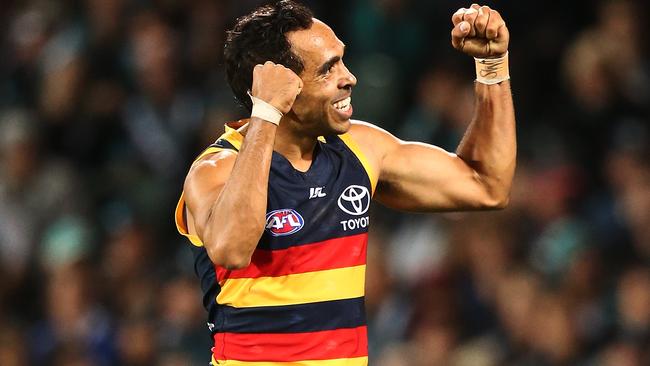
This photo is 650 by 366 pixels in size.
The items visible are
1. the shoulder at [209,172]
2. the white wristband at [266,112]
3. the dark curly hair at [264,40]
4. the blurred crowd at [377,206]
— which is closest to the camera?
the white wristband at [266,112]

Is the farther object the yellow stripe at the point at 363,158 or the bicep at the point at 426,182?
the bicep at the point at 426,182

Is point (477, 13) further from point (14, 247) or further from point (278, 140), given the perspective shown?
point (14, 247)

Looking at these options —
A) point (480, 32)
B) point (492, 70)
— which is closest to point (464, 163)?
point (492, 70)

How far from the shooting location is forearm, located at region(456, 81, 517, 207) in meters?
4.98

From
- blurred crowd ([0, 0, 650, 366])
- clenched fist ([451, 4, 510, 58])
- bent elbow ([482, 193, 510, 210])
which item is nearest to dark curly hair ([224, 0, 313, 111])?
clenched fist ([451, 4, 510, 58])

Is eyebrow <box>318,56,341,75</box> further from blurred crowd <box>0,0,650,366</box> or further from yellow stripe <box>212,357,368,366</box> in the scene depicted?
blurred crowd <box>0,0,650,366</box>

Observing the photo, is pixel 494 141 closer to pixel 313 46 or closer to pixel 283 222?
pixel 313 46

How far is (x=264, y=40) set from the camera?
4637 mm

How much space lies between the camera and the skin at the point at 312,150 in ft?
13.8

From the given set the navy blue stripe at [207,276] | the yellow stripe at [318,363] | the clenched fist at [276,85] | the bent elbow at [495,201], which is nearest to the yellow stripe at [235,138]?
the clenched fist at [276,85]

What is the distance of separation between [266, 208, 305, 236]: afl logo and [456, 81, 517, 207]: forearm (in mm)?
841

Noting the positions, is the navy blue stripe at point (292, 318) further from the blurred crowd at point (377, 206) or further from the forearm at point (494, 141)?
the blurred crowd at point (377, 206)

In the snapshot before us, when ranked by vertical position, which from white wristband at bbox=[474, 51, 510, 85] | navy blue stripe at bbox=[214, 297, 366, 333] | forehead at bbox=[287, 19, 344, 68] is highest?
forehead at bbox=[287, 19, 344, 68]

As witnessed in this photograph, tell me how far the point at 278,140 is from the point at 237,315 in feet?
2.12
